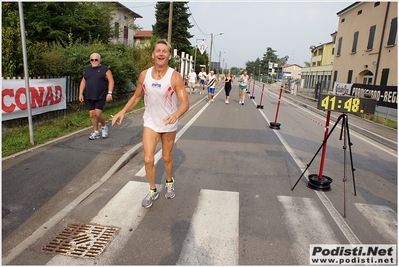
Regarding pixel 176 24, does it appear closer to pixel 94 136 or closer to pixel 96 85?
pixel 96 85

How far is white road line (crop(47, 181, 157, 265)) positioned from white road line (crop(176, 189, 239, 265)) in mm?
660

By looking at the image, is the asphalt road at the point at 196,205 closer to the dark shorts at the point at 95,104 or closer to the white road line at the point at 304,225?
the white road line at the point at 304,225

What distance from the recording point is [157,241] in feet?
10.6

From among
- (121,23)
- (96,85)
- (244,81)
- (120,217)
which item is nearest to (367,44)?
(244,81)

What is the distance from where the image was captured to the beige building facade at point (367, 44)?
72.2 ft

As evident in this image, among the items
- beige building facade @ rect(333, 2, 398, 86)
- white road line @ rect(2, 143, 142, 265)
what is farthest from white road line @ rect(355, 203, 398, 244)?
beige building facade @ rect(333, 2, 398, 86)

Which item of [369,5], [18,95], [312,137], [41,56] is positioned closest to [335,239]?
[312,137]

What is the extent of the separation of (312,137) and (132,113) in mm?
6452

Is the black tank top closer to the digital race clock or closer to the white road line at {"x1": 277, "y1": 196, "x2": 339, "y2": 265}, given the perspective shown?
the white road line at {"x1": 277, "y1": 196, "x2": 339, "y2": 265}

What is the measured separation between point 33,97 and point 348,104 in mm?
6974

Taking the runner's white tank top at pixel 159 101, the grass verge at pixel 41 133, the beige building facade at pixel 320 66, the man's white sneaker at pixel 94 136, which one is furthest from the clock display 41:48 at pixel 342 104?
the beige building facade at pixel 320 66

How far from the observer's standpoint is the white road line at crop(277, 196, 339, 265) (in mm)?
3224

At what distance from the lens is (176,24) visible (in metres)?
43.6

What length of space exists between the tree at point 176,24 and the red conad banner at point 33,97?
35843 millimetres
